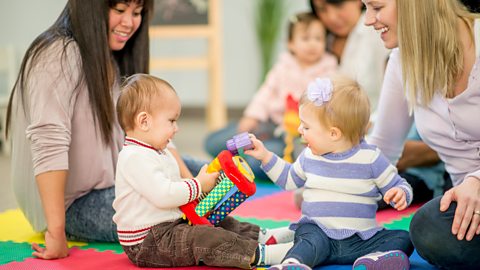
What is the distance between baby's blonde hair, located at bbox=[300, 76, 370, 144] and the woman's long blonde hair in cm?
15

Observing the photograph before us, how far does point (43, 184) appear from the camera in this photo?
1.68 meters

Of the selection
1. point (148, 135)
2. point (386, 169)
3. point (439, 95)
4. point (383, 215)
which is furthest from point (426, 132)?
point (148, 135)

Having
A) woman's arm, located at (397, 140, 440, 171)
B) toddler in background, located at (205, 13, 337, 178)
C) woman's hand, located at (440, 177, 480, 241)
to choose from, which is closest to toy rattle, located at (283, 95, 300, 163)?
toddler in background, located at (205, 13, 337, 178)

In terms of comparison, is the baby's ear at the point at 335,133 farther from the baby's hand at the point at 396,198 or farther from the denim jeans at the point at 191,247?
the denim jeans at the point at 191,247

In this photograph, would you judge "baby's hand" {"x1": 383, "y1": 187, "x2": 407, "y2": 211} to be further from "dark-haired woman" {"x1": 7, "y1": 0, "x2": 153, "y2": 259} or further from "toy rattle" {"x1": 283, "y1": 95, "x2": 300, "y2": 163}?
"toy rattle" {"x1": 283, "y1": 95, "x2": 300, "y2": 163}

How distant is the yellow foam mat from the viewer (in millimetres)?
1914

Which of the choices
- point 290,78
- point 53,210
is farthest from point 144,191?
point 290,78

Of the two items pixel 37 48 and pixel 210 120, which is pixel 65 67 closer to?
pixel 37 48

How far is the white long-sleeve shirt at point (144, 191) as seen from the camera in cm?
154

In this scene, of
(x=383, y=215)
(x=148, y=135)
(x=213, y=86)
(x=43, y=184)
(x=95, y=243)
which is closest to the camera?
(x=148, y=135)

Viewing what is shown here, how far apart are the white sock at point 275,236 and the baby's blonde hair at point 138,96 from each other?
414mm

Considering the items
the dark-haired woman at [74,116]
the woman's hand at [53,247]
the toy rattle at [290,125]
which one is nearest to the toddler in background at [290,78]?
the toy rattle at [290,125]

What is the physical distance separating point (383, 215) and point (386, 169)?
578 millimetres

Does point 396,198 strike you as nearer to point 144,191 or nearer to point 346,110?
point 346,110
